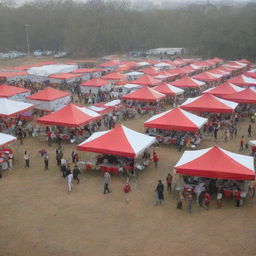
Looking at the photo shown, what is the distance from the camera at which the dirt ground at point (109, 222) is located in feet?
26.5

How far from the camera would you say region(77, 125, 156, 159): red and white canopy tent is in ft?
41.1

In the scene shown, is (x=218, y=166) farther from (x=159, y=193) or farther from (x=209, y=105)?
(x=209, y=105)

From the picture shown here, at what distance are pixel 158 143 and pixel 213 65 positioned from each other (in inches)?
1173

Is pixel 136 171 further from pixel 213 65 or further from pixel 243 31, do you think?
pixel 243 31

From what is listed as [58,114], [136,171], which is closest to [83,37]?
[58,114]

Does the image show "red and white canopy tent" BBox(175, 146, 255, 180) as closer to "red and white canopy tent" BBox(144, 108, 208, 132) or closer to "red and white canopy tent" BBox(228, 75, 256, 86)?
"red and white canopy tent" BBox(144, 108, 208, 132)

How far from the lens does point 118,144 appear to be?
42.2 feet

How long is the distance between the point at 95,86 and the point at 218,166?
17856mm

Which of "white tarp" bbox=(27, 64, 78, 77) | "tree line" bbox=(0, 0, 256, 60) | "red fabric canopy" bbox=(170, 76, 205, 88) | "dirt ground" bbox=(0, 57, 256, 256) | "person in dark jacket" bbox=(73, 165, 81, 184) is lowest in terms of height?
"dirt ground" bbox=(0, 57, 256, 256)

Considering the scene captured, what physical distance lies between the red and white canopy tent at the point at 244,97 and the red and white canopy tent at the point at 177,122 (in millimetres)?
5602

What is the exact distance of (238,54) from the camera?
52469 millimetres

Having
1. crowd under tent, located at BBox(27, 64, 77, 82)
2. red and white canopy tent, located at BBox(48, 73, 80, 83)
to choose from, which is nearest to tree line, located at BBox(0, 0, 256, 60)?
crowd under tent, located at BBox(27, 64, 77, 82)

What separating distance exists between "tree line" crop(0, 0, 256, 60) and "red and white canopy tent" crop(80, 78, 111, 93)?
104 ft

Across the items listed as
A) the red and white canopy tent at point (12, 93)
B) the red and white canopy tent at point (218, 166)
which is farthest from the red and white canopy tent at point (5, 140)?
the red and white canopy tent at point (12, 93)
